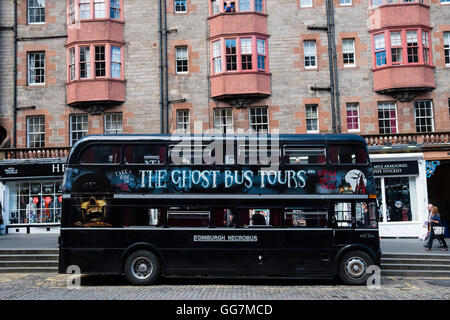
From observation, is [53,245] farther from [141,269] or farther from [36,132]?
[36,132]

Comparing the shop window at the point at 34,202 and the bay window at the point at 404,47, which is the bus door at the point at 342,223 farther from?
the shop window at the point at 34,202

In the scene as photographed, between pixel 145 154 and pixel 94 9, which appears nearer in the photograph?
pixel 145 154

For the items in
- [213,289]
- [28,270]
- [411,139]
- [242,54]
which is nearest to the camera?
[213,289]

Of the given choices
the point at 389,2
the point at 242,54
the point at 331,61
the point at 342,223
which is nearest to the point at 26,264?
the point at 342,223

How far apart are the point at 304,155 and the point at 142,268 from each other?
571cm

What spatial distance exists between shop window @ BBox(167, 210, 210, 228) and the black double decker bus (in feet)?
0.10

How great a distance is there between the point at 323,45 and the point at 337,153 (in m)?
12.0

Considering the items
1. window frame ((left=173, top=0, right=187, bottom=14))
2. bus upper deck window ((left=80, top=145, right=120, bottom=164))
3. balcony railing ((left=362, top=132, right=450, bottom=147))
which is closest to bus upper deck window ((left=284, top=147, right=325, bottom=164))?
bus upper deck window ((left=80, top=145, right=120, bottom=164))

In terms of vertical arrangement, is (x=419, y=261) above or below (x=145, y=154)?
below

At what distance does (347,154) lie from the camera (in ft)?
42.0

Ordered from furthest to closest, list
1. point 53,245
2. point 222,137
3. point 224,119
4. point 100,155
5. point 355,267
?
point 224,119, point 53,245, point 222,137, point 100,155, point 355,267

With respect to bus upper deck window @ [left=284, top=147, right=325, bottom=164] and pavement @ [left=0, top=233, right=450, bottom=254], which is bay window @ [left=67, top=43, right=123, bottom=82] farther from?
bus upper deck window @ [left=284, top=147, right=325, bottom=164]

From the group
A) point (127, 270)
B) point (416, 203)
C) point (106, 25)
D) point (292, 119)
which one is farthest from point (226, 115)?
point (127, 270)

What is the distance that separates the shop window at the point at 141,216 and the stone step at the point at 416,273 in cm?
760
